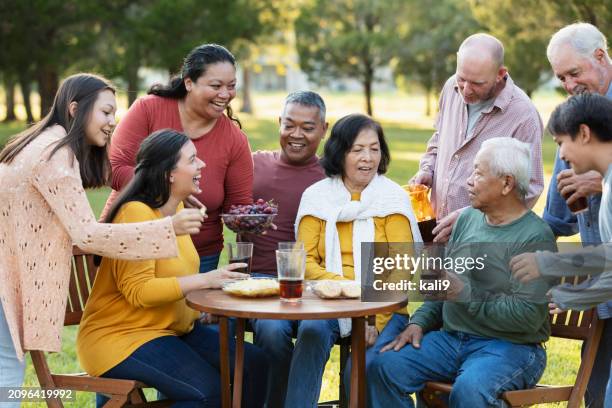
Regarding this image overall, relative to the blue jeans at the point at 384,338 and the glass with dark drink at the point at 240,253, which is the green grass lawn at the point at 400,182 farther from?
the glass with dark drink at the point at 240,253

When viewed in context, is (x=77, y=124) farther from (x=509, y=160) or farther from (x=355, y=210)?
(x=509, y=160)

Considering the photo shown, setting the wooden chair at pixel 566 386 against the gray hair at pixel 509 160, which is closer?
the wooden chair at pixel 566 386

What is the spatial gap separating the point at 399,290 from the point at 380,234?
1.51 ft

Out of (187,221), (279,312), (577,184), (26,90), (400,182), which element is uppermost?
(26,90)

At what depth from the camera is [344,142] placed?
5.03 metres

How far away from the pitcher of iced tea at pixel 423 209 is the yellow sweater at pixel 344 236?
0.25 metres

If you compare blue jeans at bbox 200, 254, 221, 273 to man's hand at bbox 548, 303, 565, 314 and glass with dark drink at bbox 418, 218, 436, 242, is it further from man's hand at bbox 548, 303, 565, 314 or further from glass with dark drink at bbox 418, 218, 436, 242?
man's hand at bbox 548, 303, 565, 314

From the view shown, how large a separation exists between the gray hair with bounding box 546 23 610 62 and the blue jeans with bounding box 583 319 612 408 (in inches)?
52.6

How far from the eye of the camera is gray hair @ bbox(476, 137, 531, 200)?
4406mm

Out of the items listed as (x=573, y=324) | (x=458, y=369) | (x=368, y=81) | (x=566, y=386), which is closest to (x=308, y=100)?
(x=458, y=369)

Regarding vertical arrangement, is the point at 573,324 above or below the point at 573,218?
below

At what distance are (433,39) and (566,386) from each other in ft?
131

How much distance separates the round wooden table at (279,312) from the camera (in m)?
3.98

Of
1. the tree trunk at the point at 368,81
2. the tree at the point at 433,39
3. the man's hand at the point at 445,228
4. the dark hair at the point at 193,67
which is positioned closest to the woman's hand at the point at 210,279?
the man's hand at the point at 445,228
